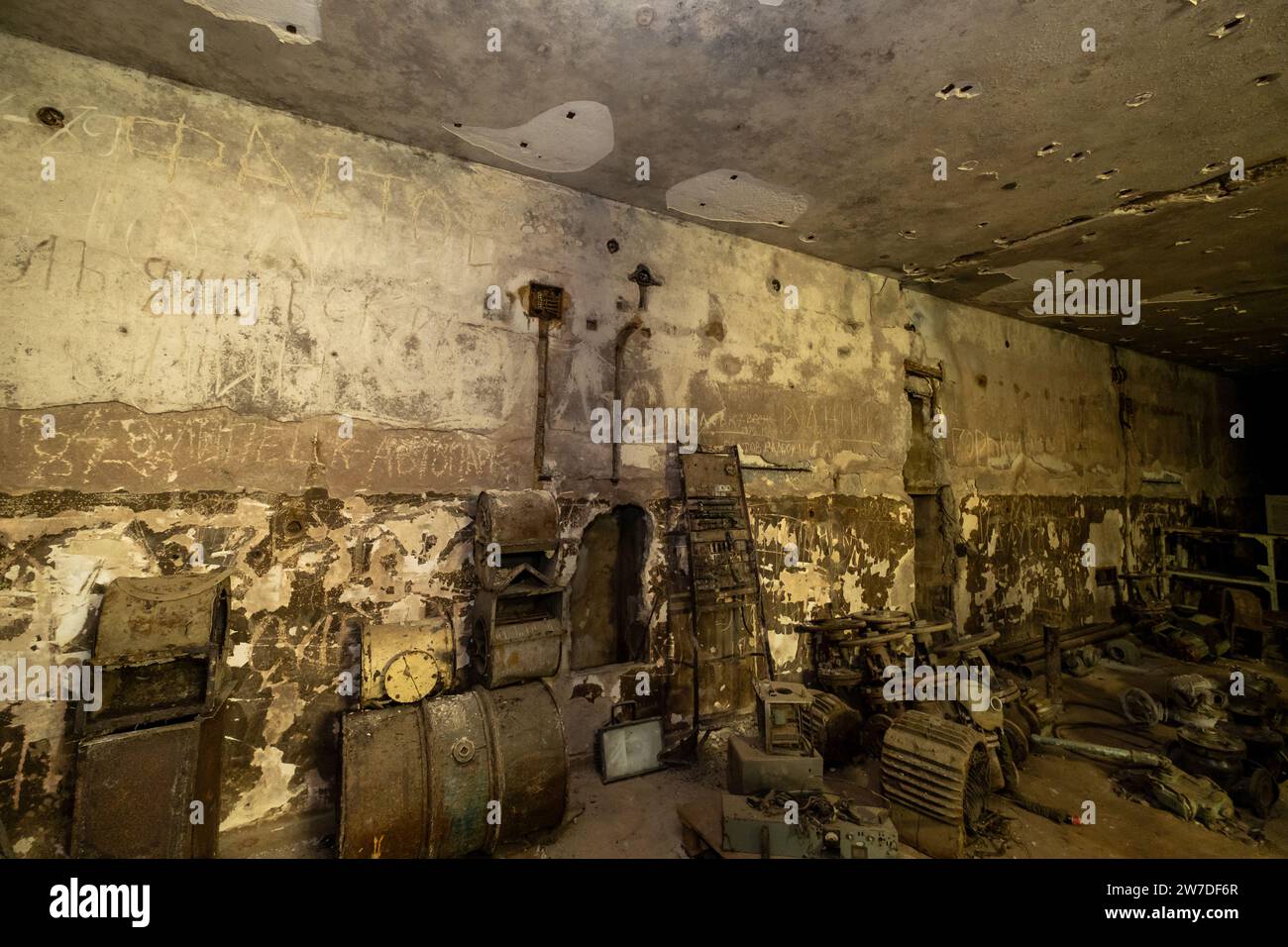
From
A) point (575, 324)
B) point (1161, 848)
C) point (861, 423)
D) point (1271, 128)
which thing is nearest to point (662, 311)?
point (575, 324)

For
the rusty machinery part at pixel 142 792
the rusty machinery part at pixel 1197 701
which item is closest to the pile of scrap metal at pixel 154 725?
the rusty machinery part at pixel 142 792

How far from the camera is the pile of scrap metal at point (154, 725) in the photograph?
2.26 meters

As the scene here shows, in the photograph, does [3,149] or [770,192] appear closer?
[3,149]

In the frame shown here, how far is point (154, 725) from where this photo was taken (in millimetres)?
2424

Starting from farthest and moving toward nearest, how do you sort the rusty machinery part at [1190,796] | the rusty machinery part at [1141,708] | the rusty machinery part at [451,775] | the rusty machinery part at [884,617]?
the rusty machinery part at [884,617] < the rusty machinery part at [1141,708] < the rusty machinery part at [1190,796] < the rusty machinery part at [451,775]

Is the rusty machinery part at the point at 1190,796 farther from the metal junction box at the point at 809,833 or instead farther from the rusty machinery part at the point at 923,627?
the metal junction box at the point at 809,833

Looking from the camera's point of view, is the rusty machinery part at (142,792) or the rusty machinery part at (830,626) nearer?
the rusty machinery part at (142,792)

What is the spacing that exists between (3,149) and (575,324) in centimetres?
→ 297

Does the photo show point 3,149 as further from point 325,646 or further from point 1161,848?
point 1161,848

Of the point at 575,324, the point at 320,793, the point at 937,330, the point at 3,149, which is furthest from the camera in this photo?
the point at 937,330

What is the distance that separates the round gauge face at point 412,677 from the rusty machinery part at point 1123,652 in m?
8.18

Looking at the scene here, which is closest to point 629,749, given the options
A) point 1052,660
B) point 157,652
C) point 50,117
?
point 157,652

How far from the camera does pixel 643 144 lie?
3.46 m

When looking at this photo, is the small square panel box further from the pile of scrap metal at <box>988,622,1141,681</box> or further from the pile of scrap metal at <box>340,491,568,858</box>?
the pile of scrap metal at <box>988,622,1141,681</box>
